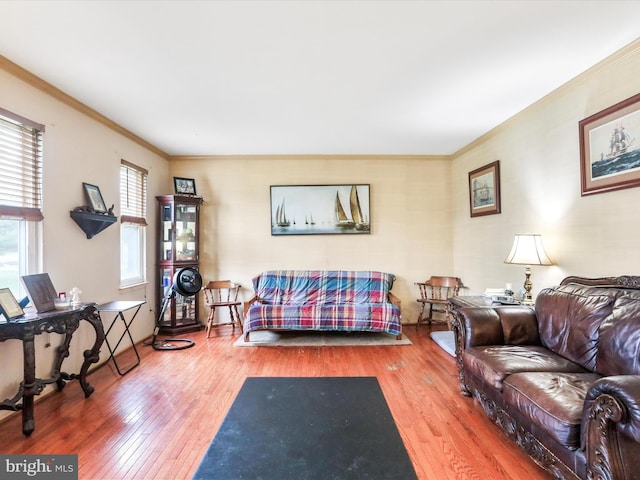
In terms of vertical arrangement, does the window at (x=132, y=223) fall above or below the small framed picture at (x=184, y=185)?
below

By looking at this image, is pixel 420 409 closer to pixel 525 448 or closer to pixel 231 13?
pixel 525 448

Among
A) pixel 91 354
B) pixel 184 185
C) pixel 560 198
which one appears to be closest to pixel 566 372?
pixel 560 198

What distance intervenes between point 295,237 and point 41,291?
3.03 meters

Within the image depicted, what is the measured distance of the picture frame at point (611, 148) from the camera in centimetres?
213

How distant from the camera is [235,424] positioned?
2.18 meters

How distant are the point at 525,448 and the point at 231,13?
120 inches

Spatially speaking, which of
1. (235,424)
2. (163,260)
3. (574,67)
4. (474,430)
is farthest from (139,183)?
(574,67)

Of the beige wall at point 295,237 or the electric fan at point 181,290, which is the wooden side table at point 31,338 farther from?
the beige wall at point 295,237

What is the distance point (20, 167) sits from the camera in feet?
7.87

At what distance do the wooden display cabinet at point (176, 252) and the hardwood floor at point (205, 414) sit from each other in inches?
31.4

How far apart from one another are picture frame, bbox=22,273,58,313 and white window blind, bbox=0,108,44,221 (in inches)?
18.7

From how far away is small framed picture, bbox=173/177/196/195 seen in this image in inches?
178

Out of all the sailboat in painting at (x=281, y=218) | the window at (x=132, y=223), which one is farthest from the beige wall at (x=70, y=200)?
the sailboat in painting at (x=281, y=218)

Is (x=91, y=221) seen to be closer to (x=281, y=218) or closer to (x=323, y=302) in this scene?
(x=281, y=218)
